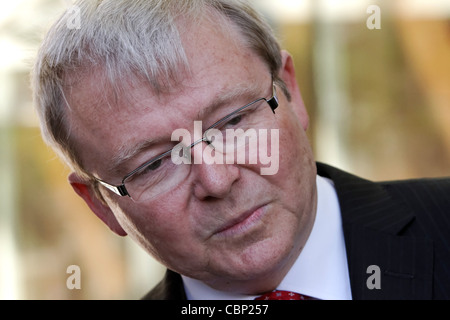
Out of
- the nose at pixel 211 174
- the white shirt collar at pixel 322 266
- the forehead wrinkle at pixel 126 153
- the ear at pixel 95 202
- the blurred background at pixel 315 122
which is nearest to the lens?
the nose at pixel 211 174

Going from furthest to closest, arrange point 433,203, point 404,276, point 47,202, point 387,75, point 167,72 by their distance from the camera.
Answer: point 47,202
point 387,75
point 433,203
point 404,276
point 167,72

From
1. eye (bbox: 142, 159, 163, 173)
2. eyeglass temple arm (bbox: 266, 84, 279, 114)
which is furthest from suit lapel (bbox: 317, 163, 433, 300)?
eye (bbox: 142, 159, 163, 173)

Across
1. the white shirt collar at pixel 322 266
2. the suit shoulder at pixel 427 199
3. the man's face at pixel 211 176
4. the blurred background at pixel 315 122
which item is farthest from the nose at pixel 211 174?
the blurred background at pixel 315 122

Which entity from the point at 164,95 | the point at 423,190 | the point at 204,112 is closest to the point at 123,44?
the point at 164,95

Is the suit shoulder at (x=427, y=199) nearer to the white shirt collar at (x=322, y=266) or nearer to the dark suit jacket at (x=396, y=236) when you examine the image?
the dark suit jacket at (x=396, y=236)

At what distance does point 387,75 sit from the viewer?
518 centimetres

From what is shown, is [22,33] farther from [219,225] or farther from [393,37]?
[219,225]

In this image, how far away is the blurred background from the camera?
5.18 metres

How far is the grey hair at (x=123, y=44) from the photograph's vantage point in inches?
71.7

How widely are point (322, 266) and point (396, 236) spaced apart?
262mm

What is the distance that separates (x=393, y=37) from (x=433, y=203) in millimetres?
3373

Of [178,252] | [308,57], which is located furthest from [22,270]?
[178,252]

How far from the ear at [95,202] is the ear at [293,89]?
2.50 feet

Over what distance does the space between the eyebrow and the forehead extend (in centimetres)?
1
